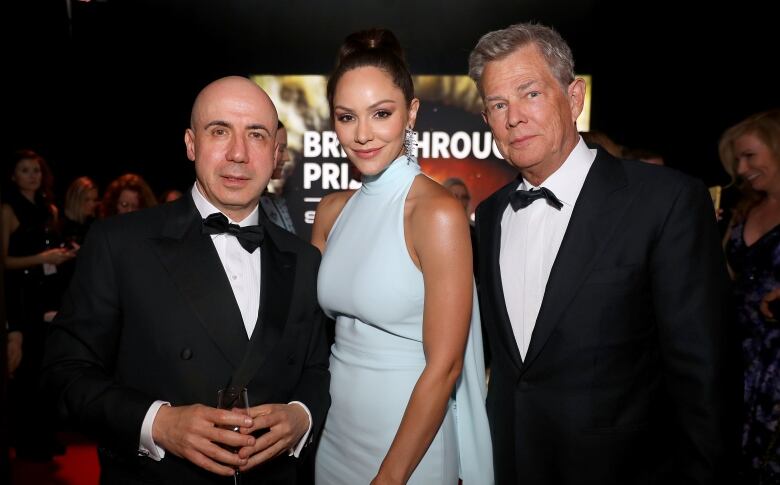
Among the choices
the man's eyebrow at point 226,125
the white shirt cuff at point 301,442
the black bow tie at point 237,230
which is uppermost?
the man's eyebrow at point 226,125

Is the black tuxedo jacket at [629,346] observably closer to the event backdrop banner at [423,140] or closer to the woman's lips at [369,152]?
the woman's lips at [369,152]

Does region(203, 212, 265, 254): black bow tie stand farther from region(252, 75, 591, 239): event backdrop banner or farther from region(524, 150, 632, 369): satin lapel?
region(252, 75, 591, 239): event backdrop banner

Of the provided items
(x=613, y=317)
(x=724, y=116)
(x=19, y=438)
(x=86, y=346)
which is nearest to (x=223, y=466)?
(x=86, y=346)

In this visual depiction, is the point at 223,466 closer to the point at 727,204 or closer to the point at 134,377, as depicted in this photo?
the point at 134,377

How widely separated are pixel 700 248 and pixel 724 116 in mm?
7221

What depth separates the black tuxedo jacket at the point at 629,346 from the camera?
183cm

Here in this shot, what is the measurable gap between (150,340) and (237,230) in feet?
1.35

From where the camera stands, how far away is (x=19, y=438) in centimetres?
489

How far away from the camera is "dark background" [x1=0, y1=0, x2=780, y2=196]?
7762mm

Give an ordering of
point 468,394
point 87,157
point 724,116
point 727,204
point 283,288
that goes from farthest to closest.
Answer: point 87,157 → point 724,116 → point 727,204 → point 468,394 → point 283,288

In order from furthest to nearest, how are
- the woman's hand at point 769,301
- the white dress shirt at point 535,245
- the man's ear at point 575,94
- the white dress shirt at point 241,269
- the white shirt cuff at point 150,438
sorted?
the woman's hand at point 769,301 → the man's ear at point 575,94 → the white dress shirt at point 535,245 → the white dress shirt at point 241,269 → the white shirt cuff at point 150,438

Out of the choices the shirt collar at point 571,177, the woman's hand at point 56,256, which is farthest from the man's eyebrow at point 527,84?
the woman's hand at point 56,256

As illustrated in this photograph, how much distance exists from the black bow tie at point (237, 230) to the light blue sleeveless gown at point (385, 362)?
1.26 feet

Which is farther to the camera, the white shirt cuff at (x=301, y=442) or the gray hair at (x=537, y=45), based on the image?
the gray hair at (x=537, y=45)
